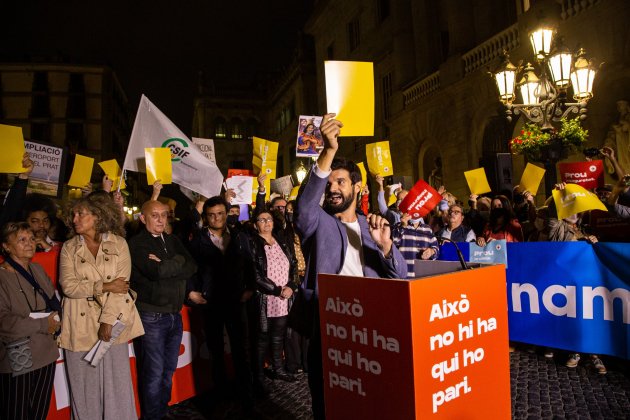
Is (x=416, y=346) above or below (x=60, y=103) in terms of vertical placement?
below

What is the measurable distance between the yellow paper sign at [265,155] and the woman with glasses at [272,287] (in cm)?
247

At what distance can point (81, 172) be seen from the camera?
676 centimetres

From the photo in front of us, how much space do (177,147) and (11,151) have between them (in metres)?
1.90

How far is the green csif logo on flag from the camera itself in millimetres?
6062

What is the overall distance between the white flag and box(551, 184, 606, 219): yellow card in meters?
4.17

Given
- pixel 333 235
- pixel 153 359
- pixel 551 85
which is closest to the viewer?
pixel 333 235

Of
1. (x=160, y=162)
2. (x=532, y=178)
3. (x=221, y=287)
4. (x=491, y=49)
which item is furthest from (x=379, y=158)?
(x=491, y=49)

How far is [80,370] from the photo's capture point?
376 cm

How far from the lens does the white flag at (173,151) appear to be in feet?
19.2

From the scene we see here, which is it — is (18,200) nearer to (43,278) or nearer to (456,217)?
(43,278)

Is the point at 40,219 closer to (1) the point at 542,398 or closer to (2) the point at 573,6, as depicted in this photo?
(1) the point at 542,398

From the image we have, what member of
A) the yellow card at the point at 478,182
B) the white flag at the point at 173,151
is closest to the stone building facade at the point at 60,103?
the white flag at the point at 173,151

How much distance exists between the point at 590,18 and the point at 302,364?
9.22 meters

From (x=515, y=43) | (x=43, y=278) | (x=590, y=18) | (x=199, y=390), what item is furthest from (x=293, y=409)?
(x=515, y=43)
